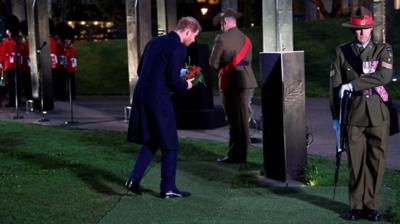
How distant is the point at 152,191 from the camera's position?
31.6 feet

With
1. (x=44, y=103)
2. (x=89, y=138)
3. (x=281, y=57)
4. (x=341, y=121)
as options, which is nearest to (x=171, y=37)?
(x=281, y=57)

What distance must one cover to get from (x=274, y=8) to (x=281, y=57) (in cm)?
130

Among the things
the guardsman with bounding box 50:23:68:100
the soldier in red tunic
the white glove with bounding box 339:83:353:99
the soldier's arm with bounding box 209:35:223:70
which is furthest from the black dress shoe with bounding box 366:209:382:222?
the guardsman with bounding box 50:23:68:100

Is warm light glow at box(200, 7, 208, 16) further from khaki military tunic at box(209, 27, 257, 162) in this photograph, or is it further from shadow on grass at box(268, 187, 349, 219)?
shadow on grass at box(268, 187, 349, 219)

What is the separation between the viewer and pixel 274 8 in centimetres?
1081

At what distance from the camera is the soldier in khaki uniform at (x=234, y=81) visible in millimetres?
11352

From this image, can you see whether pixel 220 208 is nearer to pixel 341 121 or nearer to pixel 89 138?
pixel 341 121

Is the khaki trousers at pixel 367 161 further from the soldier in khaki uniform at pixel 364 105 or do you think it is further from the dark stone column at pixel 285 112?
the dark stone column at pixel 285 112

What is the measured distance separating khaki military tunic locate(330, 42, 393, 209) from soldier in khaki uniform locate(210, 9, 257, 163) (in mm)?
3612

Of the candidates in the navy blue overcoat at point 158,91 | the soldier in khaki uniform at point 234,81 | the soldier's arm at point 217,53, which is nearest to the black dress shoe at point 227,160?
the soldier in khaki uniform at point 234,81

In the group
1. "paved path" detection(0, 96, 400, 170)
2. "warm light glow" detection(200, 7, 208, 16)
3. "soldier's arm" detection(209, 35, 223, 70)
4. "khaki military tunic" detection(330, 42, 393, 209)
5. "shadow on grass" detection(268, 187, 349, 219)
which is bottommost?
"shadow on grass" detection(268, 187, 349, 219)

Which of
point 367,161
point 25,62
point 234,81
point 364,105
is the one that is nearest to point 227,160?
point 234,81

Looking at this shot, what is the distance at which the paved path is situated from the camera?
42.5 ft

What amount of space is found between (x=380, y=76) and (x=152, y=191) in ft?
10.6
